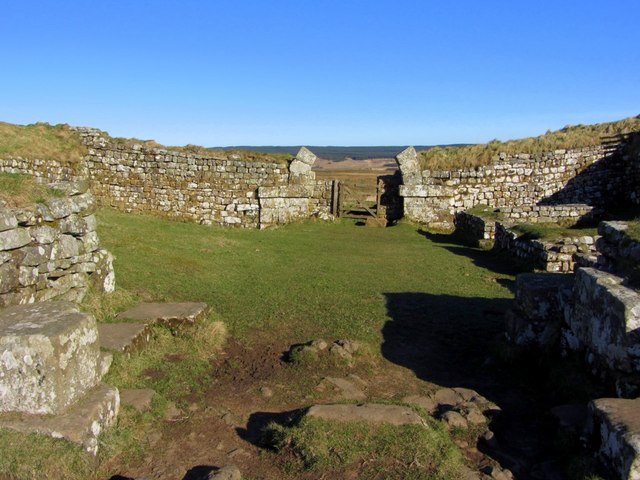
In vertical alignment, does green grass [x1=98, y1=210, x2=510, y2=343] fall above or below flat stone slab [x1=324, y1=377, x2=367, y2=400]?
above

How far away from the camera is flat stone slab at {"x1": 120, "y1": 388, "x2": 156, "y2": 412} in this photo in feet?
18.4

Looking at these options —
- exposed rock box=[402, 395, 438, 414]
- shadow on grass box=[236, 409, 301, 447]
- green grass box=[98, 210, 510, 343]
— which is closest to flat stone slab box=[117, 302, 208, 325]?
green grass box=[98, 210, 510, 343]

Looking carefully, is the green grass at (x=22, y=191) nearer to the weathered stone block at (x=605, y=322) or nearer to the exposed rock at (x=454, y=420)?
the exposed rock at (x=454, y=420)

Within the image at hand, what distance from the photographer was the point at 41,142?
18203mm

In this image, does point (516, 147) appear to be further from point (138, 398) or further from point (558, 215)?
point (138, 398)

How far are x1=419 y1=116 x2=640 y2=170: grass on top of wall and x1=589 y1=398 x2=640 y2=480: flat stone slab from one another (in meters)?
16.8

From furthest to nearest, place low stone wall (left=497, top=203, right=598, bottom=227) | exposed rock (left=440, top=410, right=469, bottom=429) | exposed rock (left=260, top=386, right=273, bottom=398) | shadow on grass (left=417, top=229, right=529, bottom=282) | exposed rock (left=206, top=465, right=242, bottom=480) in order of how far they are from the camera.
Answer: low stone wall (left=497, top=203, right=598, bottom=227), shadow on grass (left=417, top=229, right=529, bottom=282), exposed rock (left=260, top=386, right=273, bottom=398), exposed rock (left=440, top=410, right=469, bottom=429), exposed rock (left=206, top=465, right=242, bottom=480)

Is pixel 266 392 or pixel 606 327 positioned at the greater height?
pixel 606 327

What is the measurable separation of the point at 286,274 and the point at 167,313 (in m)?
4.11

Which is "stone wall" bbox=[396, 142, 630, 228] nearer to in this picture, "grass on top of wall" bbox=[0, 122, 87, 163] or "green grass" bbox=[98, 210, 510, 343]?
"green grass" bbox=[98, 210, 510, 343]

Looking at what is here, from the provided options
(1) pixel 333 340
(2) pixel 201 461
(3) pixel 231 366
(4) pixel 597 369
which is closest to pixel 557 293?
(4) pixel 597 369

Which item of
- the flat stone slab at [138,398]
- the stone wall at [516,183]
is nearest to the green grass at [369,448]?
the flat stone slab at [138,398]

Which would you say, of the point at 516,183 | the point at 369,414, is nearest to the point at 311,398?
the point at 369,414

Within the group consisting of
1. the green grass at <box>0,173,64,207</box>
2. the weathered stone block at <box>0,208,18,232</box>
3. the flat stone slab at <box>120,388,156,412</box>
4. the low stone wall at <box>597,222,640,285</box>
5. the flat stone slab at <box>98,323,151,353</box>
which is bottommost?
the flat stone slab at <box>120,388,156,412</box>
